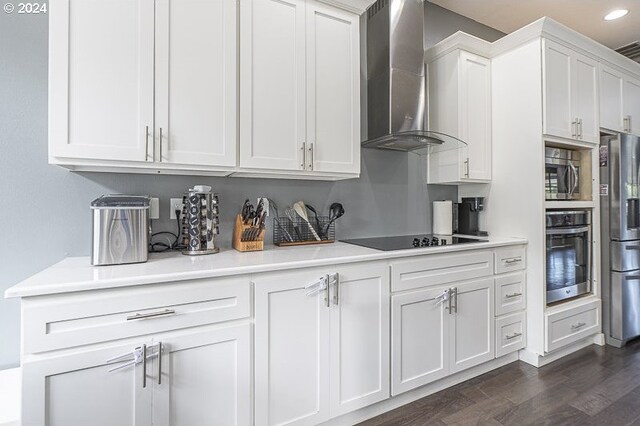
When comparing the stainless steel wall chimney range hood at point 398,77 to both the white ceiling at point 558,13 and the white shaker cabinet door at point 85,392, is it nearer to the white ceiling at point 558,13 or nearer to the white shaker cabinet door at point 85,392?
the white ceiling at point 558,13

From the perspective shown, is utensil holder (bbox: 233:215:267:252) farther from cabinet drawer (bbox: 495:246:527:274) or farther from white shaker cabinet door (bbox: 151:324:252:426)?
cabinet drawer (bbox: 495:246:527:274)

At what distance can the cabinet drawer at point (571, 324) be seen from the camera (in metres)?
2.32

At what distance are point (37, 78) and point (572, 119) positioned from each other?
11.5 feet

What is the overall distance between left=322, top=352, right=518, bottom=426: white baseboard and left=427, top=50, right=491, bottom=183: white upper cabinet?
139 centimetres

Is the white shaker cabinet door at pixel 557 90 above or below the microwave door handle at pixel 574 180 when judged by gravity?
above

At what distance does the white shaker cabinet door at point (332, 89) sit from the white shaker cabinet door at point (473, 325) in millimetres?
1111

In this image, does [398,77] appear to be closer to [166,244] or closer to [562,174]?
[562,174]

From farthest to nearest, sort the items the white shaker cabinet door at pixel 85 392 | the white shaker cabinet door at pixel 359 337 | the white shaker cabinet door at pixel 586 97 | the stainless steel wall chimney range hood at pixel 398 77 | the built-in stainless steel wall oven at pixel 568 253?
the white shaker cabinet door at pixel 586 97 < the built-in stainless steel wall oven at pixel 568 253 < the stainless steel wall chimney range hood at pixel 398 77 < the white shaker cabinet door at pixel 359 337 < the white shaker cabinet door at pixel 85 392

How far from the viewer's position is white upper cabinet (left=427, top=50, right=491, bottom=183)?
97.9 inches

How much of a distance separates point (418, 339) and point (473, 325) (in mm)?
501

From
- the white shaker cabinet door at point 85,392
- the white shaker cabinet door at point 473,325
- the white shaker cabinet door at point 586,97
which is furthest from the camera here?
the white shaker cabinet door at point 586,97

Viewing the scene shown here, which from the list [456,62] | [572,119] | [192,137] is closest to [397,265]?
[192,137]

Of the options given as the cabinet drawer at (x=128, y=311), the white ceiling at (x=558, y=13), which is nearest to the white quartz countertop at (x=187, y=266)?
the cabinet drawer at (x=128, y=311)

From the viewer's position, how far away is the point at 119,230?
139cm
